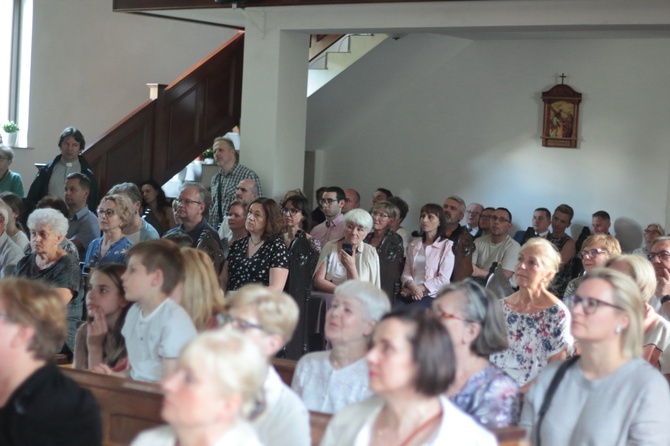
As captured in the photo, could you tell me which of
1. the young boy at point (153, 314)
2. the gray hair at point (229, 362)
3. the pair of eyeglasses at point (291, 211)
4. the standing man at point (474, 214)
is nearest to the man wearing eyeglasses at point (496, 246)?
the standing man at point (474, 214)

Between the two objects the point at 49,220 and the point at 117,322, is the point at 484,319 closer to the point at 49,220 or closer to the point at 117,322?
the point at 117,322

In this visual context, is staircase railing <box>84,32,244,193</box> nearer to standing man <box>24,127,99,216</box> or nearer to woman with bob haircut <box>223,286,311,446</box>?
standing man <box>24,127,99,216</box>

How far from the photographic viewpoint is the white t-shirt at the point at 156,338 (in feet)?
13.5

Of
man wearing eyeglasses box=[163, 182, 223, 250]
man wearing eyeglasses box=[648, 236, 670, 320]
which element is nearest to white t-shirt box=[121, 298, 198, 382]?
man wearing eyeglasses box=[648, 236, 670, 320]

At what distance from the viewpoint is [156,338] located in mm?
4188

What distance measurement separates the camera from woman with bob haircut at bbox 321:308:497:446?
259 cm

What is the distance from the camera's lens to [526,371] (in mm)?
4918

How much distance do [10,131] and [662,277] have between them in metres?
8.46

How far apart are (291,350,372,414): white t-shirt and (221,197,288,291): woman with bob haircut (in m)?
2.75

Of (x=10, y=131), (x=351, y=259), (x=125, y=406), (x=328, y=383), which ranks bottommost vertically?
(x=125, y=406)

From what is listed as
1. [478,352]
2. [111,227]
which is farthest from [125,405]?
[111,227]

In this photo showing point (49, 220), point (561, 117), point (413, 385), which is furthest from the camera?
point (561, 117)

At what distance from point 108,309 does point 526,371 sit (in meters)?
1.95

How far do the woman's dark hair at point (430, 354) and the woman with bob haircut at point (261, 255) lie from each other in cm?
397
